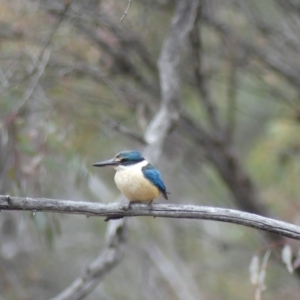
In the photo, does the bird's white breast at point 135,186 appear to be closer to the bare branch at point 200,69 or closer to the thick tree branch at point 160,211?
the thick tree branch at point 160,211

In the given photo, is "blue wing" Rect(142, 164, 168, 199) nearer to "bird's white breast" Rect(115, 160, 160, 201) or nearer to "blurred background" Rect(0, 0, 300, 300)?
"bird's white breast" Rect(115, 160, 160, 201)

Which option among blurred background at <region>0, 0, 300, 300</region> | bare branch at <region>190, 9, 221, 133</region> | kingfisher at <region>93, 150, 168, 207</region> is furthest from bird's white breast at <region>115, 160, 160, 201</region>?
bare branch at <region>190, 9, 221, 133</region>

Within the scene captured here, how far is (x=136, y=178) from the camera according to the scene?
343 cm

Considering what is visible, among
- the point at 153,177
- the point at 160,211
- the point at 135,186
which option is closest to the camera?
the point at 160,211

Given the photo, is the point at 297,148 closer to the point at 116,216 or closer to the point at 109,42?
the point at 109,42

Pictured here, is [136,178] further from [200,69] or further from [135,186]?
[200,69]

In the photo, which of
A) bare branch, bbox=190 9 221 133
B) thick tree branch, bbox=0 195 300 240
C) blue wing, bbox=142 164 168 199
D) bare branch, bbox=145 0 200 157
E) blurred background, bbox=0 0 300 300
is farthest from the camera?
bare branch, bbox=190 9 221 133

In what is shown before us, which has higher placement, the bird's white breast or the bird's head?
the bird's white breast

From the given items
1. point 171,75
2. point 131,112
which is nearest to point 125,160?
point 171,75

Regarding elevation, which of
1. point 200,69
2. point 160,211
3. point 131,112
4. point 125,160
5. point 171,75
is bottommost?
point 131,112

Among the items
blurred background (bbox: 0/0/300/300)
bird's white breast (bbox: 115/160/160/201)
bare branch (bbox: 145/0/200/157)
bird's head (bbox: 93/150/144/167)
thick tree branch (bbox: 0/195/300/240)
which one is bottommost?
blurred background (bbox: 0/0/300/300)

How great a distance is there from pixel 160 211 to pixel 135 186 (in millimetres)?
310

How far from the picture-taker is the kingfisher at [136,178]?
338 cm

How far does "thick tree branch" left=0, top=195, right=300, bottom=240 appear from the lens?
9.59ft
